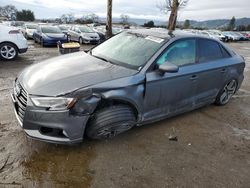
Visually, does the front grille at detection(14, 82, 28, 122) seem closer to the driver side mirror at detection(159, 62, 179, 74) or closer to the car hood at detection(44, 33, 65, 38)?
the driver side mirror at detection(159, 62, 179, 74)

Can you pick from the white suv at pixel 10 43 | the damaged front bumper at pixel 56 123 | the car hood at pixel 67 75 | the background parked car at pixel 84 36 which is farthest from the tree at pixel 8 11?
the damaged front bumper at pixel 56 123

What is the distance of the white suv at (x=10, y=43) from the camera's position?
819 cm

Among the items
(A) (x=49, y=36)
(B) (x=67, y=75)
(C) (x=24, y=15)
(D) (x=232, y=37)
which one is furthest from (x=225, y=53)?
(C) (x=24, y=15)

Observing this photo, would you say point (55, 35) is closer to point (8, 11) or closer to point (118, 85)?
point (118, 85)

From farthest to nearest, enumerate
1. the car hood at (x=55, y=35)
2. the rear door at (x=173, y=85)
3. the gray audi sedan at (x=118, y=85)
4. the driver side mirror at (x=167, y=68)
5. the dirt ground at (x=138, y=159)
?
1. the car hood at (x=55, y=35)
2. the rear door at (x=173, y=85)
3. the driver side mirror at (x=167, y=68)
4. the gray audi sedan at (x=118, y=85)
5. the dirt ground at (x=138, y=159)

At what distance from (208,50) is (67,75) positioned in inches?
103

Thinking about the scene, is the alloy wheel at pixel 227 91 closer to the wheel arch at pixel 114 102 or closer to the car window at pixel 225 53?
the car window at pixel 225 53

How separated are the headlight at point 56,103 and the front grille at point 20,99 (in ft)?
0.83

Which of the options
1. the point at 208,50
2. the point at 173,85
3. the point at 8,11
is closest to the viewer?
the point at 173,85

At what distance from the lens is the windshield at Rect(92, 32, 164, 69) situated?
11.6ft

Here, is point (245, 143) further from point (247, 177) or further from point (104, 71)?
point (104, 71)

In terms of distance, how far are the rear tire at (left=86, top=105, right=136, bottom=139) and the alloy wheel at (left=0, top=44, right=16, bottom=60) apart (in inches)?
266

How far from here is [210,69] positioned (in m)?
4.26

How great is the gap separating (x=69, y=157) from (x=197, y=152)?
1743 mm
